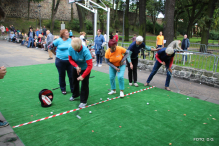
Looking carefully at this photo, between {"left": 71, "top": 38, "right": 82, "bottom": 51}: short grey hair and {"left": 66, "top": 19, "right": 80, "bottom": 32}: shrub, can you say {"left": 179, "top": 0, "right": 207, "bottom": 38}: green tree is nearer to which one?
{"left": 71, "top": 38, "right": 82, "bottom": 51}: short grey hair

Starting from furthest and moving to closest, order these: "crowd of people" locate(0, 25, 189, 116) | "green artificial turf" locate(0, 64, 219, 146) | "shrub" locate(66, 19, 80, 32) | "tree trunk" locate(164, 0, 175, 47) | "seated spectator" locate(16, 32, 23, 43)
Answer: "shrub" locate(66, 19, 80, 32) < "seated spectator" locate(16, 32, 23, 43) < "tree trunk" locate(164, 0, 175, 47) < "crowd of people" locate(0, 25, 189, 116) < "green artificial turf" locate(0, 64, 219, 146)

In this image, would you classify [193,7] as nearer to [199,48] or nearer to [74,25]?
[199,48]

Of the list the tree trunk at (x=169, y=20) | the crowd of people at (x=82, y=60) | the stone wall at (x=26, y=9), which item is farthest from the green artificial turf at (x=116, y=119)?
the stone wall at (x=26, y=9)

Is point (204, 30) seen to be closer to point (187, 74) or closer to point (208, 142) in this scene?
point (187, 74)

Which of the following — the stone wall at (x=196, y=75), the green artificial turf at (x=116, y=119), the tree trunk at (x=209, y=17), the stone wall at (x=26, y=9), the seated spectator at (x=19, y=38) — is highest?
the stone wall at (x=26, y=9)

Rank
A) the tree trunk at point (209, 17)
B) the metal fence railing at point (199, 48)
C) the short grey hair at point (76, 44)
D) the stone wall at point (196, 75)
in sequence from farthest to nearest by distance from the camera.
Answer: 1. the tree trunk at point (209, 17)
2. the metal fence railing at point (199, 48)
3. the stone wall at point (196, 75)
4. the short grey hair at point (76, 44)

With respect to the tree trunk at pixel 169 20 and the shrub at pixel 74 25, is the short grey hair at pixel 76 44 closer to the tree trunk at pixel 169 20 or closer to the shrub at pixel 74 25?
the tree trunk at pixel 169 20

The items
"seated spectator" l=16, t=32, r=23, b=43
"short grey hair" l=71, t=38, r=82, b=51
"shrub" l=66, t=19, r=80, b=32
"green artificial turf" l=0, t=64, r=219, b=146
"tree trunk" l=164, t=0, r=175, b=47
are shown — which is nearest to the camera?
"green artificial turf" l=0, t=64, r=219, b=146

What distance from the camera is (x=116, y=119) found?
4211 mm

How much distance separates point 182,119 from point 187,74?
4109mm

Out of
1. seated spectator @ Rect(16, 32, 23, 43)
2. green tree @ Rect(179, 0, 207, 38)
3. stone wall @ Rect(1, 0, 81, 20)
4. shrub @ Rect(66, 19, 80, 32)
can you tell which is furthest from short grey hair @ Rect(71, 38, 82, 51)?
shrub @ Rect(66, 19, 80, 32)

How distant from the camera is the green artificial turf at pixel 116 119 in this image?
11.2ft

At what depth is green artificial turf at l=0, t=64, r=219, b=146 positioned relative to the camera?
3406 millimetres

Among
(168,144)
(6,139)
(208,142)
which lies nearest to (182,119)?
(208,142)
